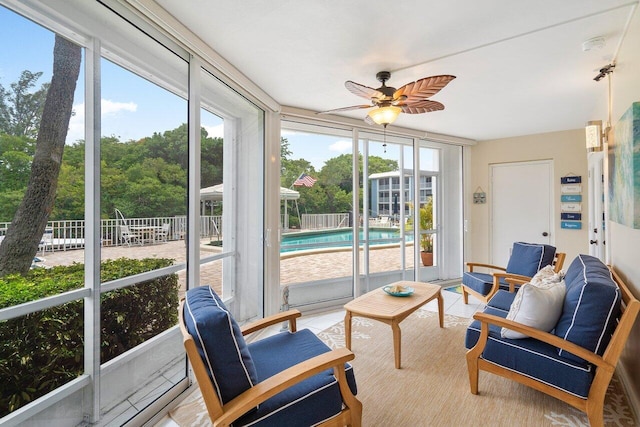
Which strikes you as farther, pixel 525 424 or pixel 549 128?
pixel 549 128

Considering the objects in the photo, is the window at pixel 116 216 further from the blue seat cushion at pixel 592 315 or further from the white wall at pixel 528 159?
the white wall at pixel 528 159

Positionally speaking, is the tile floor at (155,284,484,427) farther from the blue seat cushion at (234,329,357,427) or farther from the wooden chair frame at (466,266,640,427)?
the wooden chair frame at (466,266,640,427)

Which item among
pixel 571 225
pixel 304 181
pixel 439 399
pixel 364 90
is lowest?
pixel 439 399

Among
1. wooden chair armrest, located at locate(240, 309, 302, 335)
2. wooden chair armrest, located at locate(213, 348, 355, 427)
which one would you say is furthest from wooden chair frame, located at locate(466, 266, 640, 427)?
wooden chair armrest, located at locate(240, 309, 302, 335)

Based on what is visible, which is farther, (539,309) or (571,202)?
(571,202)

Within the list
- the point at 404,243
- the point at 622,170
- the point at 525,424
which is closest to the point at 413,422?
the point at 525,424

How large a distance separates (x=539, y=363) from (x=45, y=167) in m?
2.91

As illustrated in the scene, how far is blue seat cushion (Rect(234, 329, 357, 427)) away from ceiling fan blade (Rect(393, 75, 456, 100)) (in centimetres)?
186

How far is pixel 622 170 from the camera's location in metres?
2.13

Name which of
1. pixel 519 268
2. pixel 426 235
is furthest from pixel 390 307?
pixel 426 235

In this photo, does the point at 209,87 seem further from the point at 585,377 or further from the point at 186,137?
the point at 585,377

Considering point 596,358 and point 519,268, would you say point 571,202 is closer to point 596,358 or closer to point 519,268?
point 519,268

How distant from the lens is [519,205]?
5203 millimetres

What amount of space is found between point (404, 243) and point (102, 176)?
13.6ft
